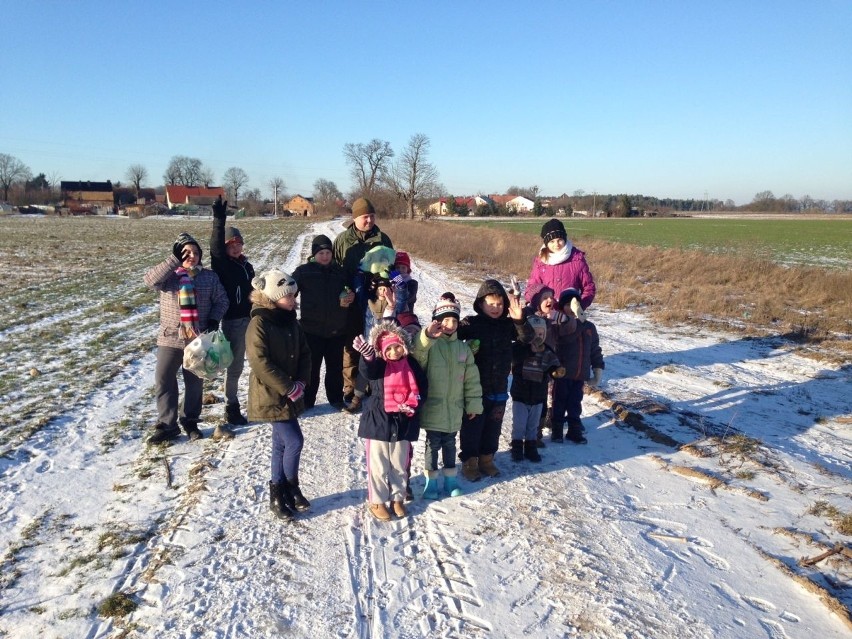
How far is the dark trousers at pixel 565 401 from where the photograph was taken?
17.7 ft

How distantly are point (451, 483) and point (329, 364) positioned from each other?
2275 millimetres

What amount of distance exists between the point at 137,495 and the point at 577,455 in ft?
12.2

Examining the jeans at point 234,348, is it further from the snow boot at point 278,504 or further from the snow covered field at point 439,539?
the snow boot at point 278,504

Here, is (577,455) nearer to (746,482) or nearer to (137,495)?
(746,482)

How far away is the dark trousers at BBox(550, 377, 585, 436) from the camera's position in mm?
5398

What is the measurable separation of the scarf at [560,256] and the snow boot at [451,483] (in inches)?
97.9

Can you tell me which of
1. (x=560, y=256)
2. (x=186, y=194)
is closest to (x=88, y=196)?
(x=186, y=194)

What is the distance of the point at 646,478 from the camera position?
4.75 meters

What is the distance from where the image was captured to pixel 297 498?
413 centimetres

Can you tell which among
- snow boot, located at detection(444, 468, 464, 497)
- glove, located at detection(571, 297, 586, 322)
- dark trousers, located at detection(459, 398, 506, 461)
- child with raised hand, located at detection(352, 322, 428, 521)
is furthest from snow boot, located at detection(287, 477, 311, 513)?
glove, located at detection(571, 297, 586, 322)

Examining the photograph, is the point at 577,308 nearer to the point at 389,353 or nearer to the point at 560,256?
the point at 560,256

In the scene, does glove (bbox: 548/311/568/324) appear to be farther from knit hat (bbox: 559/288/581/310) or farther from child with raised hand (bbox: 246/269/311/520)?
child with raised hand (bbox: 246/269/311/520)

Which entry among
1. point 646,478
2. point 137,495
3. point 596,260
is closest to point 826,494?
point 646,478

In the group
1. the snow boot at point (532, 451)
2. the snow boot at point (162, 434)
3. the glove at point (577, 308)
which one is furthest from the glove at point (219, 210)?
the snow boot at point (532, 451)
